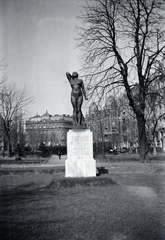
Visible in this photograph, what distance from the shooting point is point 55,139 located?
11031 cm

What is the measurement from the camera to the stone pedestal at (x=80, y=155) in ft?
34.3

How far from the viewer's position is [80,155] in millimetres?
10555

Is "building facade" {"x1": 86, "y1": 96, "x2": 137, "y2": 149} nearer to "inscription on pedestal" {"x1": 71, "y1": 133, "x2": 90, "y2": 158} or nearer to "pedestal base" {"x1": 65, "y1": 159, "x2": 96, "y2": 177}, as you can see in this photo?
"inscription on pedestal" {"x1": 71, "y1": 133, "x2": 90, "y2": 158}

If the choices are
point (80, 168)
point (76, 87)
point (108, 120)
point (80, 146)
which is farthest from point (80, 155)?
point (108, 120)

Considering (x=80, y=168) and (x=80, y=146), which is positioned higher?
(x=80, y=146)

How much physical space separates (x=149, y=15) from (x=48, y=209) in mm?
15605

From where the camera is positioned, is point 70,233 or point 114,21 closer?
point 70,233

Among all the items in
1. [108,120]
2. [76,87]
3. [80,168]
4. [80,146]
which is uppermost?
[108,120]

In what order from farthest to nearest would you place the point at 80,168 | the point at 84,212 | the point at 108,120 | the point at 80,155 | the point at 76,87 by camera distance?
the point at 108,120 < the point at 76,87 < the point at 80,155 < the point at 80,168 < the point at 84,212

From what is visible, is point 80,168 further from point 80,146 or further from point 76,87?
point 76,87

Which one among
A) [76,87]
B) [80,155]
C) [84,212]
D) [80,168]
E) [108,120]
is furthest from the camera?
[108,120]

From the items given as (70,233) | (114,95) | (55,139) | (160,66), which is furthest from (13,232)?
(55,139)

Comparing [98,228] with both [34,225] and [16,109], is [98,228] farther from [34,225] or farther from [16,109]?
[16,109]

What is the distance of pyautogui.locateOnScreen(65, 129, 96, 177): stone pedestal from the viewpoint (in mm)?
10445
